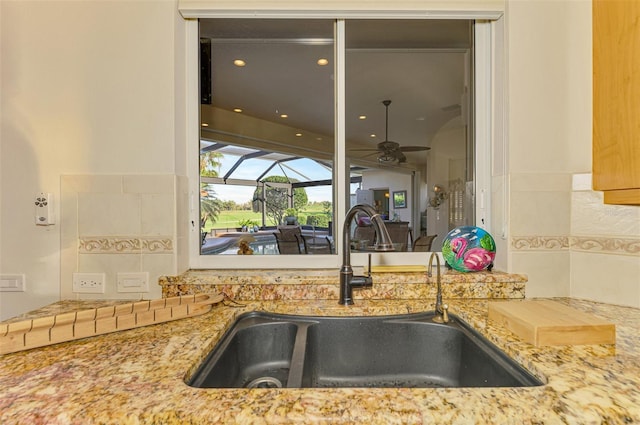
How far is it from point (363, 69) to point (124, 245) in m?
1.29

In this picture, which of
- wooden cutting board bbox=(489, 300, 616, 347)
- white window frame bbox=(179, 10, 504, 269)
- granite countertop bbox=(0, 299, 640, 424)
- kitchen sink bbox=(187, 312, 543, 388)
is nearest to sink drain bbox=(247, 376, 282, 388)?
kitchen sink bbox=(187, 312, 543, 388)

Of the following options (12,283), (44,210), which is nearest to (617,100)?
(44,210)

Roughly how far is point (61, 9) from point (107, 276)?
1054 millimetres

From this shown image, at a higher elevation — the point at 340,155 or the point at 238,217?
the point at 340,155

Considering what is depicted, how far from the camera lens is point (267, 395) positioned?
619mm

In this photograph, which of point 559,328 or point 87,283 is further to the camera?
point 87,283

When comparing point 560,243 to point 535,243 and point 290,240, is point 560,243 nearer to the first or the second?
point 535,243

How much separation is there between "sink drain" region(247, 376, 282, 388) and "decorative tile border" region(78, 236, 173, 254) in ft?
1.95

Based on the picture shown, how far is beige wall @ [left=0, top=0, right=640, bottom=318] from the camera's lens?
48.7 inches

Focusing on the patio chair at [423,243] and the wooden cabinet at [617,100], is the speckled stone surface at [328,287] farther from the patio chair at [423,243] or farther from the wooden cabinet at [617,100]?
the wooden cabinet at [617,100]

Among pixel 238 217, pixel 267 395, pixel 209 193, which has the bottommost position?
pixel 267 395

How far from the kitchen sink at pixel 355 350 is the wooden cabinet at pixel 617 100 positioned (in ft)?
1.87

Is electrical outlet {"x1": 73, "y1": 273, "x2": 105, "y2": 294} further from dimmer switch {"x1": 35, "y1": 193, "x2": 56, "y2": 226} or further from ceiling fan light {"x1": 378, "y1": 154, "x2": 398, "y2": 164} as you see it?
ceiling fan light {"x1": 378, "y1": 154, "x2": 398, "y2": 164}

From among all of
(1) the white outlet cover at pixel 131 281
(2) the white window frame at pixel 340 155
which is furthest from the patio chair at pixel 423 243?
(1) the white outlet cover at pixel 131 281
